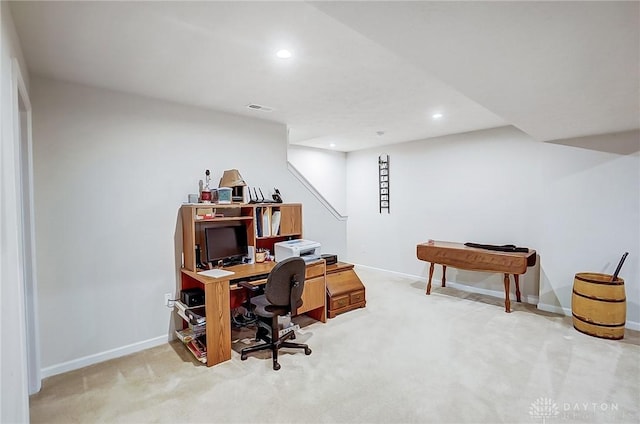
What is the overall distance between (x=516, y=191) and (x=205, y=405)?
444 centimetres

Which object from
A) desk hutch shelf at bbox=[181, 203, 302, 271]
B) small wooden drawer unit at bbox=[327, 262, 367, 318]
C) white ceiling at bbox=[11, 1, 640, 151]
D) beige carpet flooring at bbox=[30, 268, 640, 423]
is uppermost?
white ceiling at bbox=[11, 1, 640, 151]

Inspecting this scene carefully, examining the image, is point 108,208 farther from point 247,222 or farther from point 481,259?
point 481,259

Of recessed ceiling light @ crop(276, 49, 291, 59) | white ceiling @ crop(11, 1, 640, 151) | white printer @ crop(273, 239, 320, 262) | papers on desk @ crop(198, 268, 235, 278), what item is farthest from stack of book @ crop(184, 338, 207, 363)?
recessed ceiling light @ crop(276, 49, 291, 59)

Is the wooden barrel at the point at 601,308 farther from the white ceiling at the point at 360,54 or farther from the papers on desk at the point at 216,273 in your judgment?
the papers on desk at the point at 216,273

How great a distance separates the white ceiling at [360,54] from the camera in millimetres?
1339

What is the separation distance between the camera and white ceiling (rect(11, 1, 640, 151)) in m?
1.34

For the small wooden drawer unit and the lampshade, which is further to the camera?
the small wooden drawer unit

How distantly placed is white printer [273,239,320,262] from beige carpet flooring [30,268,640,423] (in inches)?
31.6

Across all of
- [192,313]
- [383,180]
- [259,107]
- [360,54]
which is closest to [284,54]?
[360,54]

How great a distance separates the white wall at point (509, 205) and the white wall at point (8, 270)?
4865mm

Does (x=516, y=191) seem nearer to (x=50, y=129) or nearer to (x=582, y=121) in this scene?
(x=582, y=121)

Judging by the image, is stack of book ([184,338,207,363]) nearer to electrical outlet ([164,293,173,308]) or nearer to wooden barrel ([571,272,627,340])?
electrical outlet ([164,293,173,308])

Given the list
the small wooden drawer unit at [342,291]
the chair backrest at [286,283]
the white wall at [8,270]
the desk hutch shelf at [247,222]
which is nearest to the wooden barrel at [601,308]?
the small wooden drawer unit at [342,291]

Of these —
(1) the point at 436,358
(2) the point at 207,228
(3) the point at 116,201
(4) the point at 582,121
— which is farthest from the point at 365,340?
(4) the point at 582,121
